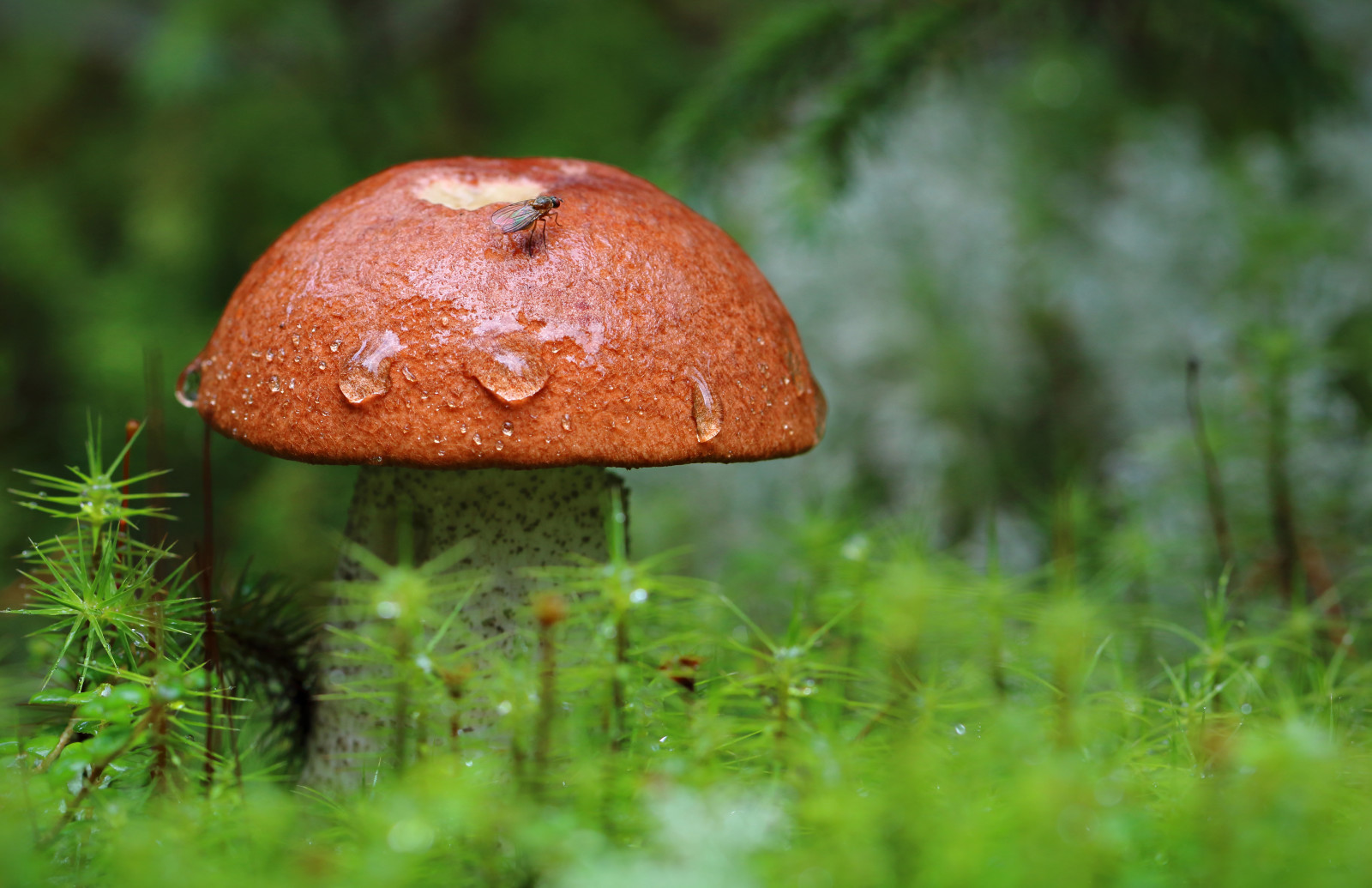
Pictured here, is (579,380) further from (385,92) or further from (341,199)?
(385,92)

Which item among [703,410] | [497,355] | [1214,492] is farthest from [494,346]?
[1214,492]

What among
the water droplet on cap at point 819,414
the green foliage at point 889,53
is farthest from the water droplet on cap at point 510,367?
the green foliage at point 889,53

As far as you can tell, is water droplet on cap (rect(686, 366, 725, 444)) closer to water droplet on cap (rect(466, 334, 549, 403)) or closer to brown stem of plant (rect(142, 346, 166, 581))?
water droplet on cap (rect(466, 334, 549, 403))

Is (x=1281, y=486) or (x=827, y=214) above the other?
(x=827, y=214)

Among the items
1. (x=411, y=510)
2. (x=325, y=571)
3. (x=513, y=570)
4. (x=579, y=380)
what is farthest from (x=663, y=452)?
(x=325, y=571)

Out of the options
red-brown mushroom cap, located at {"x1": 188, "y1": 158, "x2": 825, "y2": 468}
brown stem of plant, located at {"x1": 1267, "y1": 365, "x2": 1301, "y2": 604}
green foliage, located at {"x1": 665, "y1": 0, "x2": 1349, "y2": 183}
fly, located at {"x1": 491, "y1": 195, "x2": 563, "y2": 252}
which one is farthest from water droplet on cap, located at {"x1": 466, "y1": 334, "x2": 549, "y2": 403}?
brown stem of plant, located at {"x1": 1267, "y1": 365, "x2": 1301, "y2": 604}

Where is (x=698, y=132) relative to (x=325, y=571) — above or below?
above

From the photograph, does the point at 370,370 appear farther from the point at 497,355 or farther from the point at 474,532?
the point at 474,532
